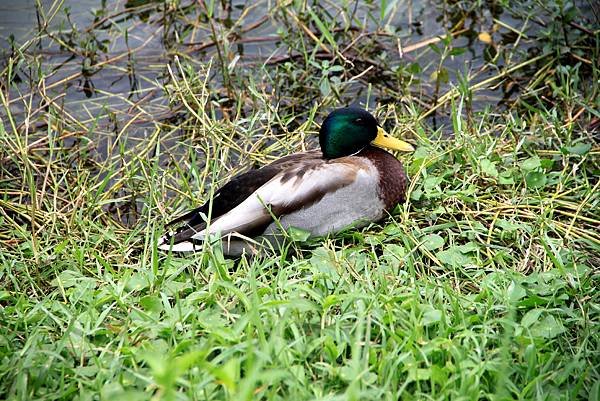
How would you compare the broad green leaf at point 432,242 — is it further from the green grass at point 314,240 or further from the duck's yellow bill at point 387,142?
the duck's yellow bill at point 387,142

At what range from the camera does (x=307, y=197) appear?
4098 millimetres

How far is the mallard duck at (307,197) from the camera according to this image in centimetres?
407

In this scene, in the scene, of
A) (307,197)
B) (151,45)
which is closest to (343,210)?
(307,197)

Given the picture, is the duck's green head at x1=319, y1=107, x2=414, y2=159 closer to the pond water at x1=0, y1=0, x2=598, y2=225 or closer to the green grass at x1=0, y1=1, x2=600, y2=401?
the green grass at x1=0, y1=1, x2=600, y2=401

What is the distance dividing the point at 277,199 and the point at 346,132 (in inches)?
22.6

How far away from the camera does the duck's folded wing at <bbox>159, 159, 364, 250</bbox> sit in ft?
13.3

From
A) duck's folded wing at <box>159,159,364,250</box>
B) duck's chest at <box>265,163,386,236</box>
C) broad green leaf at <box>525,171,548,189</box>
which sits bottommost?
broad green leaf at <box>525,171,548,189</box>

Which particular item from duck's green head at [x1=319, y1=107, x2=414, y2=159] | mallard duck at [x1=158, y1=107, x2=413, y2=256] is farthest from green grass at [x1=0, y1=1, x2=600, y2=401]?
duck's green head at [x1=319, y1=107, x2=414, y2=159]

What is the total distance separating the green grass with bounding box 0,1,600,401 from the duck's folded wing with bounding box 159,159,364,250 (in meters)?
0.17

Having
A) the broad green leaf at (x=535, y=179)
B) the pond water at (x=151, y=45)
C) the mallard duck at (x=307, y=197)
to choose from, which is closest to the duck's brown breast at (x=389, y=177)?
the mallard duck at (x=307, y=197)

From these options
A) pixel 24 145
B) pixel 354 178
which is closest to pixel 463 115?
pixel 354 178

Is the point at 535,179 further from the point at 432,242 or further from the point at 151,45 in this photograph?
the point at 151,45

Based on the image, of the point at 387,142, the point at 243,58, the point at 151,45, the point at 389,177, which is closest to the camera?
the point at 389,177

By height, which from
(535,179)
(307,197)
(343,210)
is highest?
(307,197)
